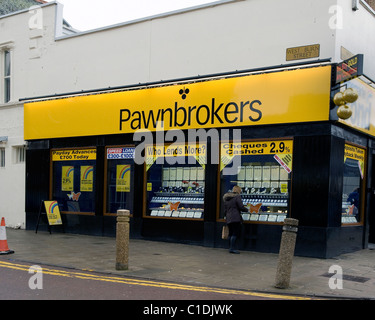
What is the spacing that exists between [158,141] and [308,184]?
4.43m

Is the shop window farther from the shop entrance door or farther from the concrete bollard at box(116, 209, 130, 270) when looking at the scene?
the shop entrance door

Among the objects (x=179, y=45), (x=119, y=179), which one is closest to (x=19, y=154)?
(x=119, y=179)

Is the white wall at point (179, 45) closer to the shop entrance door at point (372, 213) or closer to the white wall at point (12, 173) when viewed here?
the white wall at point (12, 173)

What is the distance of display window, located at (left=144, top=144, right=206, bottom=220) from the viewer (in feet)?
39.8

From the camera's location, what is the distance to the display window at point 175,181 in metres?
12.1

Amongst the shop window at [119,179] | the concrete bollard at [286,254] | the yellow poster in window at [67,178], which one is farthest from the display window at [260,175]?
the yellow poster in window at [67,178]

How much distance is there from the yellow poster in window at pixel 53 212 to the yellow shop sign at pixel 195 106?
222cm

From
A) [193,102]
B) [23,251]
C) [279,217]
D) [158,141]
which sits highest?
[193,102]

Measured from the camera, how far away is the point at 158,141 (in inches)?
497

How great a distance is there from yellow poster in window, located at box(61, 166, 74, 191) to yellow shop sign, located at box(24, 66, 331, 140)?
3.65 feet

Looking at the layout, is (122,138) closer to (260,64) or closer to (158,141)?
(158,141)

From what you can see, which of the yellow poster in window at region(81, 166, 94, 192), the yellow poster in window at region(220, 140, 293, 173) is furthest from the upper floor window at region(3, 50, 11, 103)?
the yellow poster in window at region(220, 140, 293, 173)
